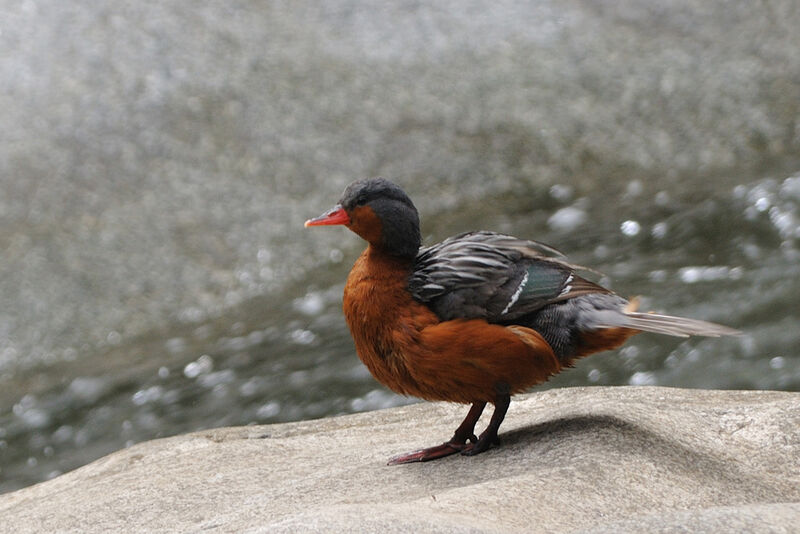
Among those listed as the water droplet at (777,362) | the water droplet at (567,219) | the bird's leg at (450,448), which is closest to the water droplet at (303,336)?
the water droplet at (567,219)

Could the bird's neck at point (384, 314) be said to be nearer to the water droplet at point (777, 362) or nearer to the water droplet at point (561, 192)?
the water droplet at point (777, 362)

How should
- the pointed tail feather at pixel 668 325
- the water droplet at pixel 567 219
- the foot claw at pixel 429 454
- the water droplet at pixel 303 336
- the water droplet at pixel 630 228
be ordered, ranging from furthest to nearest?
1. the water droplet at pixel 567 219
2. the water droplet at pixel 630 228
3. the water droplet at pixel 303 336
4. the foot claw at pixel 429 454
5. the pointed tail feather at pixel 668 325

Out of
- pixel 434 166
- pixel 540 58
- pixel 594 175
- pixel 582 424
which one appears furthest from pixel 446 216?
pixel 582 424

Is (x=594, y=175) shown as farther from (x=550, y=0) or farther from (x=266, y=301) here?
(x=266, y=301)

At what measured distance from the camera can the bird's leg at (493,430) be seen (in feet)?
11.3

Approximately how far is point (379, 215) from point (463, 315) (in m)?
0.45

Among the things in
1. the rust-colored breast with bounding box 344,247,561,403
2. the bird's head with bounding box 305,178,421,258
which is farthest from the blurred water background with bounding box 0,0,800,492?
the bird's head with bounding box 305,178,421,258

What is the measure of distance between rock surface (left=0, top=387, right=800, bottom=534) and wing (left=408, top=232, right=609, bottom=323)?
47cm

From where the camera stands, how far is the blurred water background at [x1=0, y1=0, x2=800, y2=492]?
269 inches

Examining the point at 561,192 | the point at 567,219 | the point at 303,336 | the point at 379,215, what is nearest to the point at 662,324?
the point at 379,215

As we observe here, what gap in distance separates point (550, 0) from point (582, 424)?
8.16m

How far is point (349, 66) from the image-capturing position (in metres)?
10.2

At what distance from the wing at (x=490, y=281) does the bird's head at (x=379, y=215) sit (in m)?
0.13

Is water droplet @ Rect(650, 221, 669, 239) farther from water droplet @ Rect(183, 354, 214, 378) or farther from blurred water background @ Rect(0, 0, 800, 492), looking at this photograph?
water droplet @ Rect(183, 354, 214, 378)
